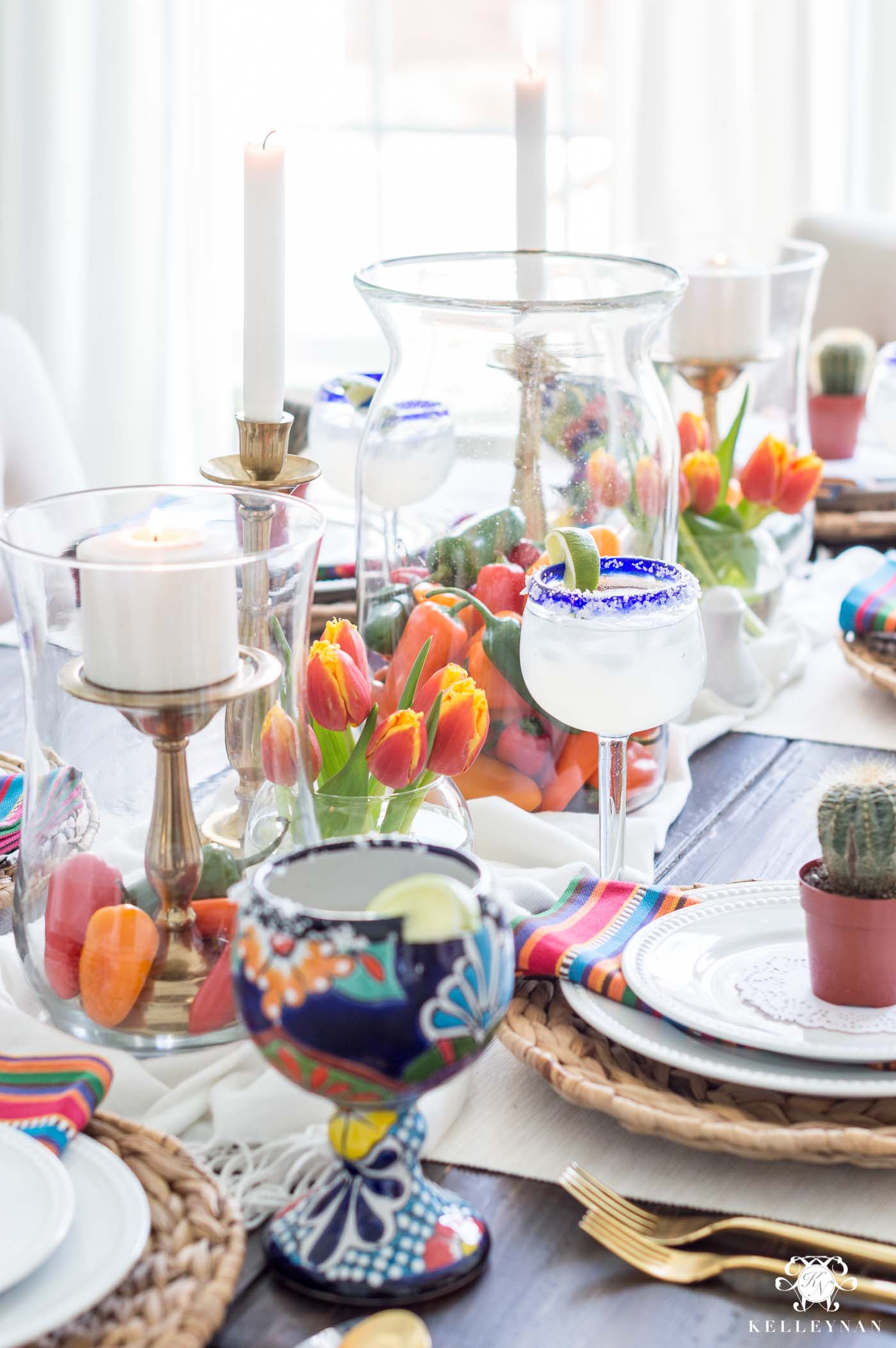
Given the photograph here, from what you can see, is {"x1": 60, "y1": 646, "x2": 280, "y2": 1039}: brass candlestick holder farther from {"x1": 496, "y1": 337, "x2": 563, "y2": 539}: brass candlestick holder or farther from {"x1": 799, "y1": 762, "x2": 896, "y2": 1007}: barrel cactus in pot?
{"x1": 496, "y1": 337, "x2": 563, "y2": 539}: brass candlestick holder

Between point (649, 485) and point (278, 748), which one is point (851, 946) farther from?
point (649, 485)

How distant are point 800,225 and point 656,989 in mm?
2270

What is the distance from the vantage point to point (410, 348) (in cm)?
96

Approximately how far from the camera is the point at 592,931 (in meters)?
0.75

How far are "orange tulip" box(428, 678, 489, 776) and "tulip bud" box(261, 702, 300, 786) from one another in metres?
0.09

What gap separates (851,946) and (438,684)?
0.26 meters

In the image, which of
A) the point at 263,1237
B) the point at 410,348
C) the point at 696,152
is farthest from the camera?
the point at 696,152

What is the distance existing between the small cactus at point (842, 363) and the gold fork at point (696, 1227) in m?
1.44

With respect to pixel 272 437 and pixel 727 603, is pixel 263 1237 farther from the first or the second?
pixel 727 603

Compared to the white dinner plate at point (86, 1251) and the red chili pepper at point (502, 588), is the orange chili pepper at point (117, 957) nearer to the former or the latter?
the white dinner plate at point (86, 1251)

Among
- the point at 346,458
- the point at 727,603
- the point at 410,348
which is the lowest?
the point at 727,603

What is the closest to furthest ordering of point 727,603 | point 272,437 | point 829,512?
1. point 272,437
2. point 727,603
3. point 829,512

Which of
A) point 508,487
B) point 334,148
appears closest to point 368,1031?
point 508,487

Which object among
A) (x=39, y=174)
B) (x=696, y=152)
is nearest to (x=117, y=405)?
(x=39, y=174)
